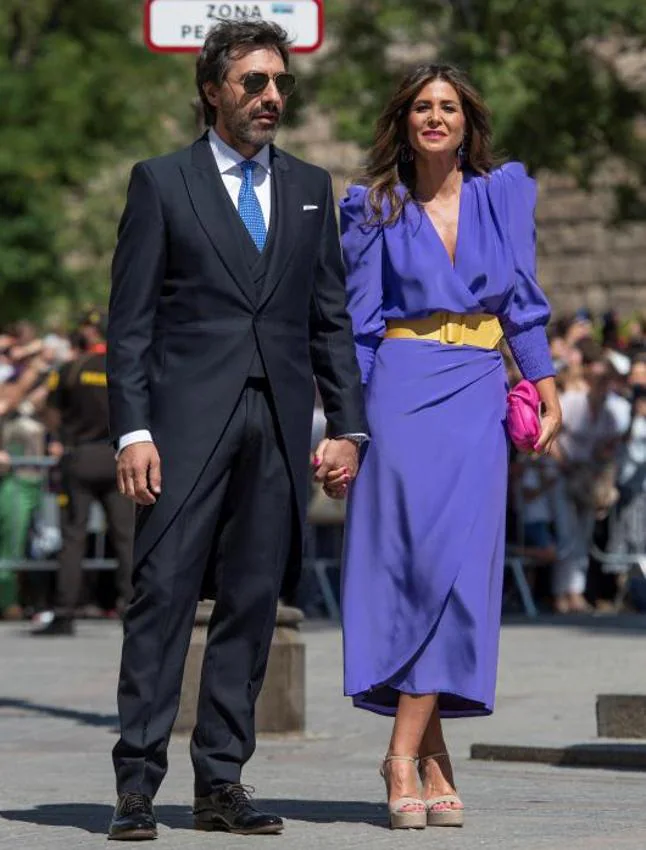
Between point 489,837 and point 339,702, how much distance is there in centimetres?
500

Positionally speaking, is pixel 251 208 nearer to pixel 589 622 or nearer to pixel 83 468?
pixel 589 622

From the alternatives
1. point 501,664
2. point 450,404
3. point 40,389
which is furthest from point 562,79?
point 450,404

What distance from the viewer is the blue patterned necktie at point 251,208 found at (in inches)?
288

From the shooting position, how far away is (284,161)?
7.45 m

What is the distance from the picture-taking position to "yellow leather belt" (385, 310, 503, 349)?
7688 millimetres

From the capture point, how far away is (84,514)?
18.0m

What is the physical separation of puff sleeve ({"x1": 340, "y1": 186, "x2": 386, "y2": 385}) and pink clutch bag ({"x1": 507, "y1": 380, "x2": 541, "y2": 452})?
1.35ft

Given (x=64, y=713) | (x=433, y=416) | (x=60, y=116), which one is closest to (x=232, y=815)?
(x=433, y=416)

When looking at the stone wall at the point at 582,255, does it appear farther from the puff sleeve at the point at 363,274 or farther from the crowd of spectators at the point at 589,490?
the puff sleeve at the point at 363,274

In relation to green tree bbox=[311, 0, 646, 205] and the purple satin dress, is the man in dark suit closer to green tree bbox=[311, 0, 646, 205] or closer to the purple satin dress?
the purple satin dress

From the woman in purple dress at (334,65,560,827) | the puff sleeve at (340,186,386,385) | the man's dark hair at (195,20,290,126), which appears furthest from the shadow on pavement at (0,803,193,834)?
the man's dark hair at (195,20,290,126)

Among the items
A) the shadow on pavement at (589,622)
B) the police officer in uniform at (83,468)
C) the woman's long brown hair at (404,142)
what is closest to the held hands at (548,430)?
the woman's long brown hair at (404,142)

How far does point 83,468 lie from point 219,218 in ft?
34.5

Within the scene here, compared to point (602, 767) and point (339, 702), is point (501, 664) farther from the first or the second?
point (602, 767)
